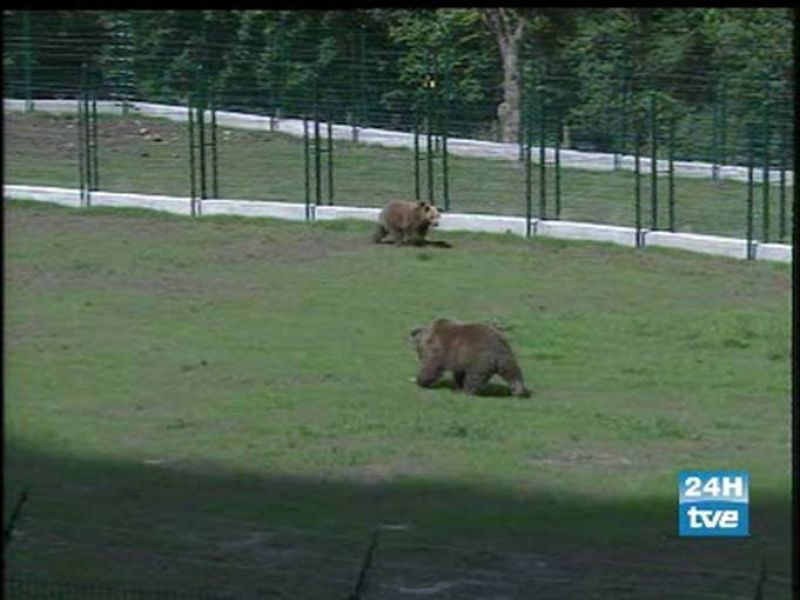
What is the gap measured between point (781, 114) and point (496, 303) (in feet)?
10.3

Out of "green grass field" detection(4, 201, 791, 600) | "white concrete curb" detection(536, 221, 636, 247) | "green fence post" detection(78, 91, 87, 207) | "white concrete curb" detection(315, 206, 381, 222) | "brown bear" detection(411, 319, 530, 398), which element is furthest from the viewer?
"green fence post" detection(78, 91, 87, 207)

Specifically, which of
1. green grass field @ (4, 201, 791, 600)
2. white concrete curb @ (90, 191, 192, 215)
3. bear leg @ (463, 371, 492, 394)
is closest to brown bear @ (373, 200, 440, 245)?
green grass field @ (4, 201, 791, 600)

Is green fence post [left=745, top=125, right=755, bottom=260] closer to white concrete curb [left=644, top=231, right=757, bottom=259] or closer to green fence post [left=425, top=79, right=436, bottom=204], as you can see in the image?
white concrete curb [left=644, top=231, right=757, bottom=259]

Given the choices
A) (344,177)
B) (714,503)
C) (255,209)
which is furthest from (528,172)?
(714,503)

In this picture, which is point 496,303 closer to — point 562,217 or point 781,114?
point 562,217

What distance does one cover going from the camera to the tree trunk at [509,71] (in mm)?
15336

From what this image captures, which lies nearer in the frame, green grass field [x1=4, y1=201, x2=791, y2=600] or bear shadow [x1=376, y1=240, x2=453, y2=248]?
green grass field [x1=4, y1=201, x2=791, y2=600]

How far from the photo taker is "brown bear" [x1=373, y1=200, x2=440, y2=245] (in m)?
13.8

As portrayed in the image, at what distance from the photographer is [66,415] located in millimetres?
9938

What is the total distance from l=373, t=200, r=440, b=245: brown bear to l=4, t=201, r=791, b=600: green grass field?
0.40 feet

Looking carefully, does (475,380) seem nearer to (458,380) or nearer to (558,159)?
(458,380)

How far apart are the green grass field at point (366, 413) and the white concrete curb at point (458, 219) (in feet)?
0.50

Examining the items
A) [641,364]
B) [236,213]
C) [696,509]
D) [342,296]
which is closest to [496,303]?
[342,296]

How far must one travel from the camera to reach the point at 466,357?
9789mm
